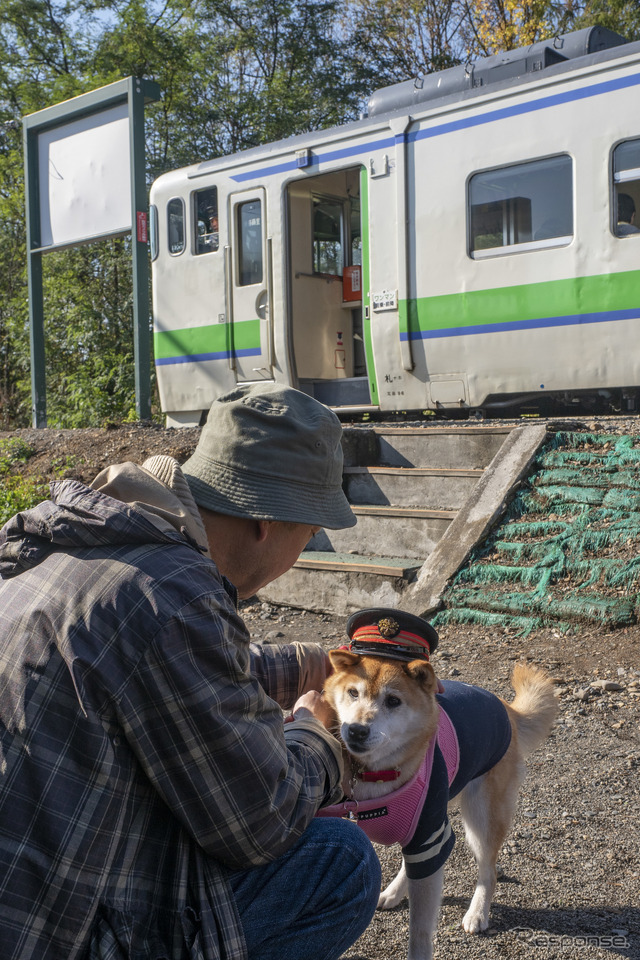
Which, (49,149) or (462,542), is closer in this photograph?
(462,542)

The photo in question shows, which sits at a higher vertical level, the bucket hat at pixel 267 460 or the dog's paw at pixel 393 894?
the bucket hat at pixel 267 460

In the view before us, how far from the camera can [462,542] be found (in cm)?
543

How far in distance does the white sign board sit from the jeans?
903 centimetres

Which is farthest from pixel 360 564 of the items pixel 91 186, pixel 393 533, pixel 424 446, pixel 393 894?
pixel 91 186

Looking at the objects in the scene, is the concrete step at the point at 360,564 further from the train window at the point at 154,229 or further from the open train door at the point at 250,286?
the train window at the point at 154,229

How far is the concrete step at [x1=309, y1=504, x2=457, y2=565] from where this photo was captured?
5910mm

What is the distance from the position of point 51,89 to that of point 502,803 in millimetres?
22084

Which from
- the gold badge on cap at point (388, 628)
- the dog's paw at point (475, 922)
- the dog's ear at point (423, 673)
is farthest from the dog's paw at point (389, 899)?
the gold badge on cap at point (388, 628)

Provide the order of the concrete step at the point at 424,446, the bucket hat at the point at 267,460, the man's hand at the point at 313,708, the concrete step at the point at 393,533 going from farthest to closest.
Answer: the concrete step at the point at 424,446
the concrete step at the point at 393,533
the man's hand at the point at 313,708
the bucket hat at the point at 267,460

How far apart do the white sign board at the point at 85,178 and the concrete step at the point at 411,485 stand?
4827 millimetres

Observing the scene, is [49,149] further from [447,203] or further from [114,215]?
[447,203]

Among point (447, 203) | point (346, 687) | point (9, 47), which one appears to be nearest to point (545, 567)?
point (346, 687)

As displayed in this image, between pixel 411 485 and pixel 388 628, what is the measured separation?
4.24m

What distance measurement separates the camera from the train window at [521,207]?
22.9 feet
